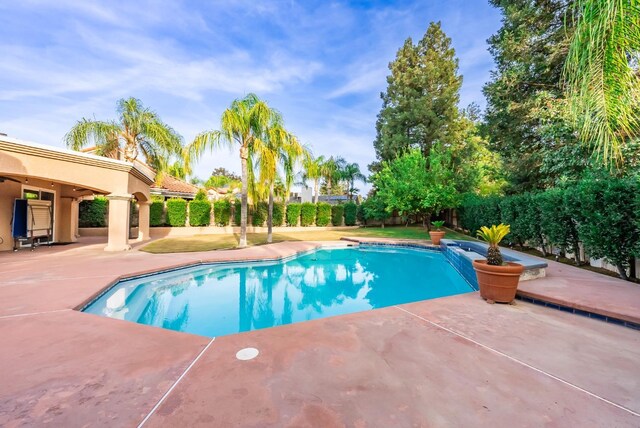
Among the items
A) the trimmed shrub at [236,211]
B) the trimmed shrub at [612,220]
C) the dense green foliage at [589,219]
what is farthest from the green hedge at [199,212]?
the trimmed shrub at [612,220]

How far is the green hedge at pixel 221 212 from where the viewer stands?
64.3ft

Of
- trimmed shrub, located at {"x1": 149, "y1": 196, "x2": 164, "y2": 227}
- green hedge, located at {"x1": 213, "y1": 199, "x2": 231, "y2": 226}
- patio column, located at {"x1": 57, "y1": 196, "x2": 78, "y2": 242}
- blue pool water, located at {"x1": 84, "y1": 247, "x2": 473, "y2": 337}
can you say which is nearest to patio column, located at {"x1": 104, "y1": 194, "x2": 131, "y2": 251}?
blue pool water, located at {"x1": 84, "y1": 247, "x2": 473, "y2": 337}

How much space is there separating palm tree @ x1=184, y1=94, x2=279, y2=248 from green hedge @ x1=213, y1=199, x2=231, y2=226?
279 inches

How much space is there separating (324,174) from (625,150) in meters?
28.5

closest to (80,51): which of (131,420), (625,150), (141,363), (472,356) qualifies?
(141,363)

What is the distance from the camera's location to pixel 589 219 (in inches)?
272

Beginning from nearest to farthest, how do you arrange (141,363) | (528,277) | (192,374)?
(192,374)
(141,363)
(528,277)

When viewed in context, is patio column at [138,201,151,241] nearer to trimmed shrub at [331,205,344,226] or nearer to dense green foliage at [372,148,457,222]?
dense green foliage at [372,148,457,222]

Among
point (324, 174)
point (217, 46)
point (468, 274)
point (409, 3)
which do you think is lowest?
point (468, 274)

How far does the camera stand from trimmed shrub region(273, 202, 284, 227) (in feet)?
72.4

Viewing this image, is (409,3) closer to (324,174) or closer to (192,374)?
(192,374)

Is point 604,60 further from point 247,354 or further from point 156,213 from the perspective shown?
point 156,213

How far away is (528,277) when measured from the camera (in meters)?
6.12

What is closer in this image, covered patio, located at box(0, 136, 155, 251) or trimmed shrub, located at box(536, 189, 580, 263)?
covered patio, located at box(0, 136, 155, 251)
